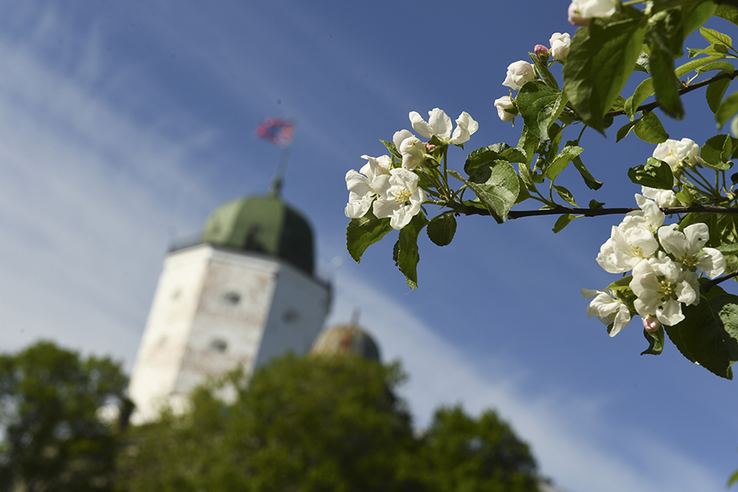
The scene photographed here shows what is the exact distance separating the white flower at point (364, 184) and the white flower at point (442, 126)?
0.11m

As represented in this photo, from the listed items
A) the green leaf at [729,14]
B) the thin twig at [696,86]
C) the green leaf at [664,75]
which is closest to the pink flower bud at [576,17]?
the green leaf at [664,75]

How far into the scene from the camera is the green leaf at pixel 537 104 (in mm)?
1284

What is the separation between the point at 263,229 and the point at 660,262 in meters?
33.2

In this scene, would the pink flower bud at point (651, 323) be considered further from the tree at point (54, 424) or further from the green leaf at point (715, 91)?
the tree at point (54, 424)

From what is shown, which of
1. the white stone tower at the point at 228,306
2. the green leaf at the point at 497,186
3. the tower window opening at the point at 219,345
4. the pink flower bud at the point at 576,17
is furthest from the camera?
the tower window opening at the point at 219,345

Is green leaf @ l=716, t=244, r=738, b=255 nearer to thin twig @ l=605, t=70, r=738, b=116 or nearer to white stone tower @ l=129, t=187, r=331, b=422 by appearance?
thin twig @ l=605, t=70, r=738, b=116

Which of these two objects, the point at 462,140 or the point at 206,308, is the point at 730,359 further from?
the point at 206,308

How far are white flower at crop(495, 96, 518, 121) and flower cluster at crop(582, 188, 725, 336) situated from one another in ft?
1.35

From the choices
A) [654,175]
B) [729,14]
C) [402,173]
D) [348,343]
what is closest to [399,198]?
[402,173]

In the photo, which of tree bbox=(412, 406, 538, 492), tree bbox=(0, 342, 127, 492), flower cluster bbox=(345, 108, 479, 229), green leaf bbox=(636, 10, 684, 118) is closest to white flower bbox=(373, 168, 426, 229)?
flower cluster bbox=(345, 108, 479, 229)

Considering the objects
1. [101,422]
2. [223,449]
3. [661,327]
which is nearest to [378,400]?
[223,449]

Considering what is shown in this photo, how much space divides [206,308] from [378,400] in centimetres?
1342

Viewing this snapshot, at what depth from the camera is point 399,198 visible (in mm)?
1270

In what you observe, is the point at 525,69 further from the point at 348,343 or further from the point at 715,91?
the point at 348,343
